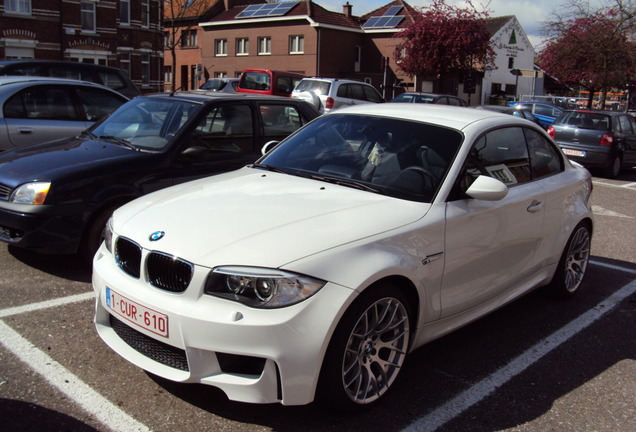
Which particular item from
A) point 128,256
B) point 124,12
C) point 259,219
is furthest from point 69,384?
point 124,12

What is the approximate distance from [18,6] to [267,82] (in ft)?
62.5

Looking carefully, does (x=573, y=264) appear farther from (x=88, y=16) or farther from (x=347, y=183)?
(x=88, y=16)

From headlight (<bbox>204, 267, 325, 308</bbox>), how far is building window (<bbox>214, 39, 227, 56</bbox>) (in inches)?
2062

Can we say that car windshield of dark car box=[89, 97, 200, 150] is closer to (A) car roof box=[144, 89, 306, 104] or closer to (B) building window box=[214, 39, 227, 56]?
(A) car roof box=[144, 89, 306, 104]

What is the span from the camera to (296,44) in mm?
48219

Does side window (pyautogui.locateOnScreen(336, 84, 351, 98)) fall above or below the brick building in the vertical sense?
below

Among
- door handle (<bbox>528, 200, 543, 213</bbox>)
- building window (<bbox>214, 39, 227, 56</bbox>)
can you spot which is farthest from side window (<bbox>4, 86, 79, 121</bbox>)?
building window (<bbox>214, 39, 227, 56</bbox>)

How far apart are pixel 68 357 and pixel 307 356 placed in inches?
68.4

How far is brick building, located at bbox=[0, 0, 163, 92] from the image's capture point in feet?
107

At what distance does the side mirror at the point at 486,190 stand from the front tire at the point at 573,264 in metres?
1.71

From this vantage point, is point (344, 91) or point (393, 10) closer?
point (344, 91)

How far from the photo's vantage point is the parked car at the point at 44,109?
7520 millimetres

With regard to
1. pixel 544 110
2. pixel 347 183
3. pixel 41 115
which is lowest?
pixel 347 183

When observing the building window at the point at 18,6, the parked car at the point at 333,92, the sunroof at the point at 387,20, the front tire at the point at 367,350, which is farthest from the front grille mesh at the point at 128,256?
the sunroof at the point at 387,20
